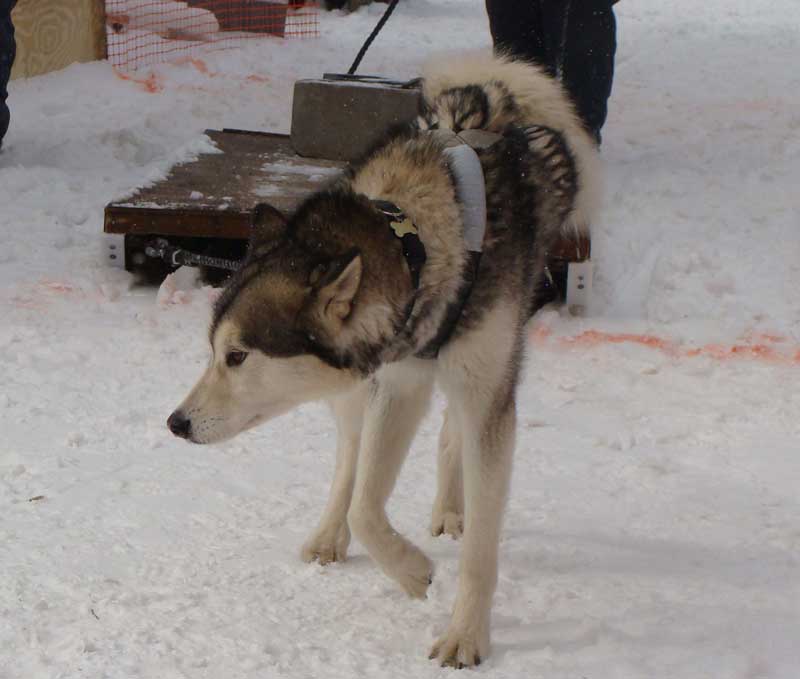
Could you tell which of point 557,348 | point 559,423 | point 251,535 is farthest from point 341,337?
point 557,348

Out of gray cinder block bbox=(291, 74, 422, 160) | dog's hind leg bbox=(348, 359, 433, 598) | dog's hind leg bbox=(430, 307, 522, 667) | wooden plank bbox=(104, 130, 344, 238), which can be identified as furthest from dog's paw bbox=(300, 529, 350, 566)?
gray cinder block bbox=(291, 74, 422, 160)

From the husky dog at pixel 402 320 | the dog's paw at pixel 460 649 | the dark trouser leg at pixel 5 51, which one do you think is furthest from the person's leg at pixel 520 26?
the dog's paw at pixel 460 649

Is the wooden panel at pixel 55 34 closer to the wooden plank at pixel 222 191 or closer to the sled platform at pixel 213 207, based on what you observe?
the wooden plank at pixel 222 191

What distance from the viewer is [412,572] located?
261 centimetres

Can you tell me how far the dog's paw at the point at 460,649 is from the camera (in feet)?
7.73

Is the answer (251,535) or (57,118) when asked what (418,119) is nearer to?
(251,535)

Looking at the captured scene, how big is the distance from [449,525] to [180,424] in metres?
0.98

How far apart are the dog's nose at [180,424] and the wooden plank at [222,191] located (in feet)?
6.05

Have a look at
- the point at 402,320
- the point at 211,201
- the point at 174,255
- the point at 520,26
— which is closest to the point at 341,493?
the point at 402,320

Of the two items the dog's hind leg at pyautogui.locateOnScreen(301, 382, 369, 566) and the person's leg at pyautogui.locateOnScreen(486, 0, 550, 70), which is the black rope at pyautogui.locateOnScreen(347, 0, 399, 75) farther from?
the dog's hind leg at pyautogui.locateOnScreen(301, 382, 369, 566)

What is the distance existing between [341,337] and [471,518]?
566 millimetres

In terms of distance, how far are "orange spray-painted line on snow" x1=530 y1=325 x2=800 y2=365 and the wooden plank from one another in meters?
1.17

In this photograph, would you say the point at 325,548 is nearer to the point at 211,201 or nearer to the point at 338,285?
the point at 338,285

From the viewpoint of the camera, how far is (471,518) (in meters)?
2.48
